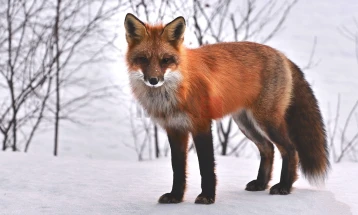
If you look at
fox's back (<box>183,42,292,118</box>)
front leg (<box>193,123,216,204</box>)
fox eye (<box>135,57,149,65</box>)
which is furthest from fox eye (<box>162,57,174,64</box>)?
front leg (<box>193,123,216,204</box>)

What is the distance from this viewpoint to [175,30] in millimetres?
3883

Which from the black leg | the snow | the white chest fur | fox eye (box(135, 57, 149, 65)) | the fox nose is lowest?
the snow

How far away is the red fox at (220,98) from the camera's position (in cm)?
383

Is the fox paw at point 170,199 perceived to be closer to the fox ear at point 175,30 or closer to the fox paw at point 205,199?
the fox paw at point 205,199

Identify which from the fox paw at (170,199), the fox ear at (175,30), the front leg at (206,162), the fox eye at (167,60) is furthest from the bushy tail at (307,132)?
the fox eye at (167,60)

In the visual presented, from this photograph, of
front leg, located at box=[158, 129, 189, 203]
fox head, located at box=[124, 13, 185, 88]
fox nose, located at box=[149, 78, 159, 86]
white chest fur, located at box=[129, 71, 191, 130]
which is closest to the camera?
fox nose, located at box=[149, 78, 159, 86]

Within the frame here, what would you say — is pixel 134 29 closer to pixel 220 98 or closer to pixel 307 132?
pixel 220 98

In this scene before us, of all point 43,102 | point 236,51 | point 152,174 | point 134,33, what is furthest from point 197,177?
point 43,102

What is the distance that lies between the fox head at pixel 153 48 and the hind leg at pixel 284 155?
1195 mm

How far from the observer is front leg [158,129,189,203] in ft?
13.5

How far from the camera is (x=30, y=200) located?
171 inches

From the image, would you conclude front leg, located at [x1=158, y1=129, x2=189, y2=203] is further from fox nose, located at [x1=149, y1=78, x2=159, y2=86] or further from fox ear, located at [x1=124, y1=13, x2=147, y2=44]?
fox ear, located at [x1=124, y1=13, x2=147, y2=44]

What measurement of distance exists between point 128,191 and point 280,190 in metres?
1.30

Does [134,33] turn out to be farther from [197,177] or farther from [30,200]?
[197,177]
